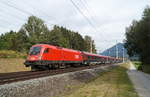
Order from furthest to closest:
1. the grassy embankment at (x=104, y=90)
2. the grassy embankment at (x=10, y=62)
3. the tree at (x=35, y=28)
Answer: the tree at (x=35, y=28) < the grassy embankment at (x=10, y=62) < the grassy embankment at (x=104, y=90)

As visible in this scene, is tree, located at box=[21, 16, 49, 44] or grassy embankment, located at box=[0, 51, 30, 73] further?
tree, located at box=[21, 16, 49, 44]

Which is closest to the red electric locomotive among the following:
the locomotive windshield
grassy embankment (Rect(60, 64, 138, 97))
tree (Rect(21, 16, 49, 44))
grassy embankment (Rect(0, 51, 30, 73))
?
the locomotive windshield

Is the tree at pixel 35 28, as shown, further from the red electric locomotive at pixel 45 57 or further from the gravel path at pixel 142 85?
the gravel path at pixel 142 85

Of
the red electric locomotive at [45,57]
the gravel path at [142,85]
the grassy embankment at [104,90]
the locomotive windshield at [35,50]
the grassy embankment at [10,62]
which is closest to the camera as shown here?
the grassy embankment at [104,90]

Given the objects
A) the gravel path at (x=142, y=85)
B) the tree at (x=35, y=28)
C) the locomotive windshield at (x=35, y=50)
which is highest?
the tree at (x=35, y=28)

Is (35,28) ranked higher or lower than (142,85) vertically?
higher

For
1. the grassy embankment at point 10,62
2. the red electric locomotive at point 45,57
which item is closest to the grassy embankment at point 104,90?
the red electric locomotive at point 45,57

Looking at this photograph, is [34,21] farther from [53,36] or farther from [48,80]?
[48,80]

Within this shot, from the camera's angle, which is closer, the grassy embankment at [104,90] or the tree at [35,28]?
the grassy embankment at [104,90]

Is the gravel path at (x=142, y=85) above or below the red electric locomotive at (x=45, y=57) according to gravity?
below

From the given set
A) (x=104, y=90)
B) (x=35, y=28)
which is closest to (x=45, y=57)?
(x=104, y=90)

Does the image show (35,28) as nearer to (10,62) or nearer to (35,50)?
(10,62)

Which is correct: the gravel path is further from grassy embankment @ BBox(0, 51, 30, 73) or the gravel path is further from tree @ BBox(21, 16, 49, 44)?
tree @ BBox(21, 16, 49, 44)

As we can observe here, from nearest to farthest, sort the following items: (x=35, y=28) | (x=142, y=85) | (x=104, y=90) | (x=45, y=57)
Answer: (x=104, y=90) → (x=142, y=85) → (x=45, y=57) → (x=35, y=28)
